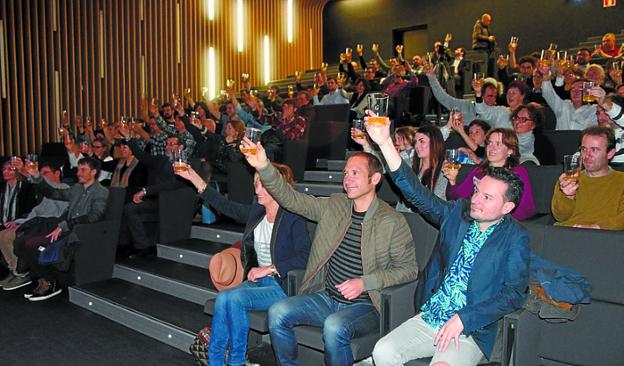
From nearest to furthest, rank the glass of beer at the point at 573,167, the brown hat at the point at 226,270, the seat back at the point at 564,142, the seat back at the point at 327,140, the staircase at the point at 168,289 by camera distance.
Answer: the glass of beer at the point at 573,167 → the brown hat at the point at 226,270 → the staircase at the point at 168,289 → the seat back at the point at 564,142 → the seat back at the point at 327,140

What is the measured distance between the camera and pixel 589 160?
2.79 meters

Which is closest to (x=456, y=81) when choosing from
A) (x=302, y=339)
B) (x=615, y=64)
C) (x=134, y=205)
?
(x=615, y=64)

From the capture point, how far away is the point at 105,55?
9500mm

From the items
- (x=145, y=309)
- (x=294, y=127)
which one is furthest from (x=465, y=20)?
(x=145, y=309)

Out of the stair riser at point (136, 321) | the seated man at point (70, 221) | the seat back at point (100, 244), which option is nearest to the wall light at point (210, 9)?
the seated man at point (70, 221)

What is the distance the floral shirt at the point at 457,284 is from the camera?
2229 mm

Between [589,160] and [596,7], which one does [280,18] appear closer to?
[596,7]

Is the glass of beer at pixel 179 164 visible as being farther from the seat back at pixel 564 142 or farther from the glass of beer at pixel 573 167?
the seat back at pixel 564 142

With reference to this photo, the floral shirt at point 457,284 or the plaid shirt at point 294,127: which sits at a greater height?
the plaid shirt at point 294,127

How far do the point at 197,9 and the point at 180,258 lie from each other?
7854mm

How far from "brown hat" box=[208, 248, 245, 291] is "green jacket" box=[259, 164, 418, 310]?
583 mm

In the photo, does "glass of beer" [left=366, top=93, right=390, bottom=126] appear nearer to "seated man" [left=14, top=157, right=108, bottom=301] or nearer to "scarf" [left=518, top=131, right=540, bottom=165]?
"scarf" [left=518, top=131, right=540, bottom=165]

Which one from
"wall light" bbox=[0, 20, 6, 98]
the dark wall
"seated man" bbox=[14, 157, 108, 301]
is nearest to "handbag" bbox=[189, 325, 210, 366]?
"seated man" bbox=[14, 157, 108, 301]

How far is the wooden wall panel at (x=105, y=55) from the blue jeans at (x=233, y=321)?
6.70 meters
